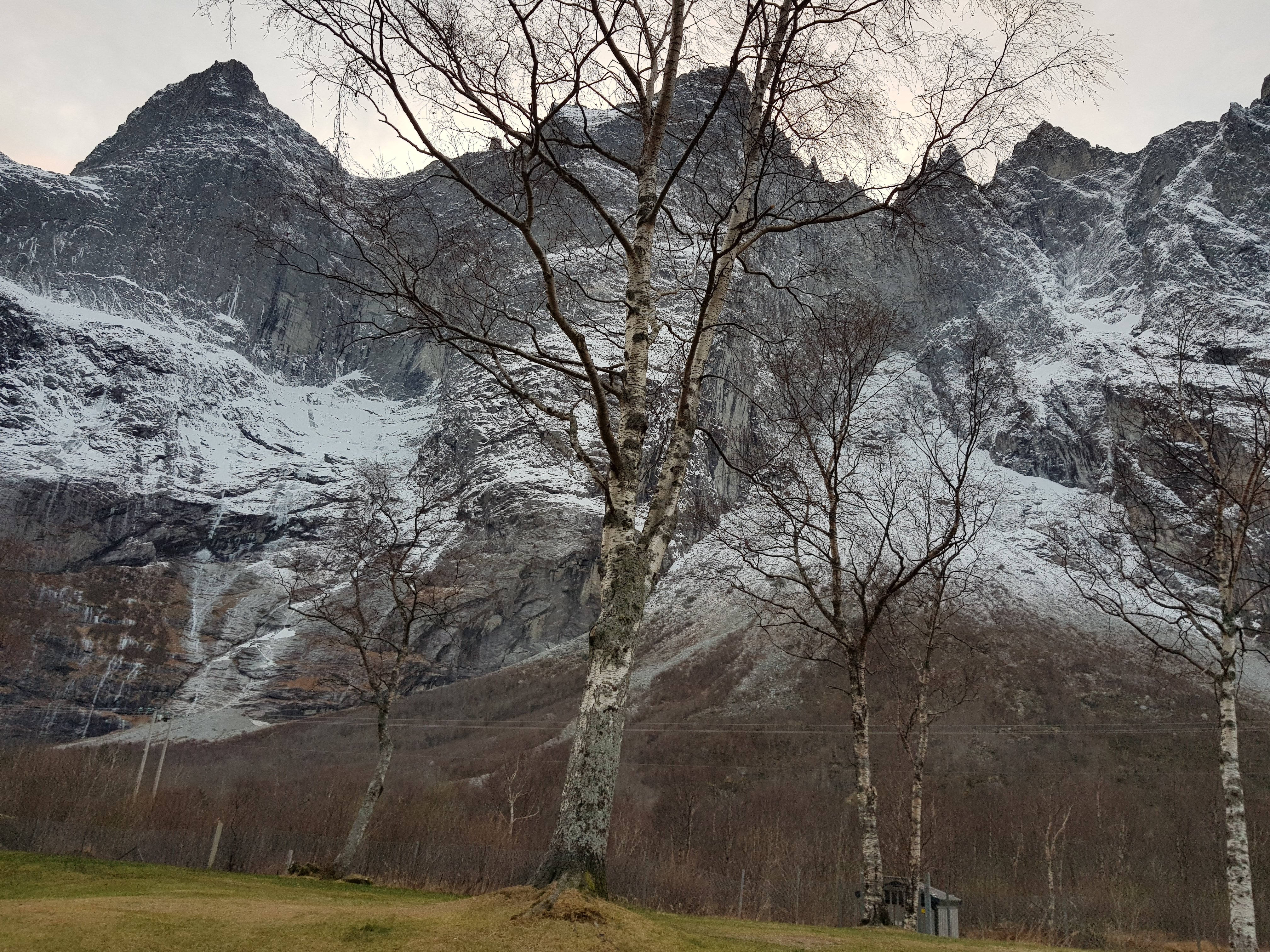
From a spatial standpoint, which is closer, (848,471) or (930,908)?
(848,471)

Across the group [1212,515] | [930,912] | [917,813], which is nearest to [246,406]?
[930,912]

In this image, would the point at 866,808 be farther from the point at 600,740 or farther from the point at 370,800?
the point at 370,800

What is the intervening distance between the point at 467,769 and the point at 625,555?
211ft

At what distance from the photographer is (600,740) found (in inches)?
233

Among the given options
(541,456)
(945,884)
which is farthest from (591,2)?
(541,456)

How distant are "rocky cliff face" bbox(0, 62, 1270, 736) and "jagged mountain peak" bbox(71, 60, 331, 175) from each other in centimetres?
62

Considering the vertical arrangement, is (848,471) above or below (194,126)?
below

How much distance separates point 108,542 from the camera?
133 meters

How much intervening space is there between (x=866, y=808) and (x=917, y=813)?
11.7 ft

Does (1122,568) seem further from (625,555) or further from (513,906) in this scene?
(513,906)

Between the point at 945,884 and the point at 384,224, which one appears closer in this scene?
the point at 384,224

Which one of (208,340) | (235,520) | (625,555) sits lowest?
(625,555)

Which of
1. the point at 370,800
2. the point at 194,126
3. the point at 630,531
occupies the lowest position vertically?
the point at 370,800

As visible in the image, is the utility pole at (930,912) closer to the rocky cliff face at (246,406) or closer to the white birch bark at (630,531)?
the white birch bark at (630,531)
